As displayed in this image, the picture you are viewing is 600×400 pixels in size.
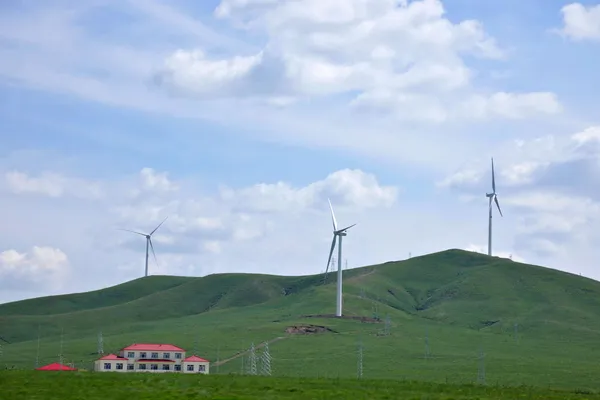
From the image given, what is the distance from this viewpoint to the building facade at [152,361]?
14512 cm

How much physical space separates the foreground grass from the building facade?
73424 millimetres

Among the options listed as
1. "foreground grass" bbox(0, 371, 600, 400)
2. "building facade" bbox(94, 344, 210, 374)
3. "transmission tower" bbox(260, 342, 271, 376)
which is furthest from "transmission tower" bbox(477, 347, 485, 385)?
"foreground grass" bbox(0, 371, 600, 400)

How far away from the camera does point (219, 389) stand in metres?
62.0

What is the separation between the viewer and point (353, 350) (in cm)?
18400

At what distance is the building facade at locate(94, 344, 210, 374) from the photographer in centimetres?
14512

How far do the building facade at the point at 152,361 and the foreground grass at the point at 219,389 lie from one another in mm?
73424

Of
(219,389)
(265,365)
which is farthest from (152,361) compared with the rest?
(219,389)

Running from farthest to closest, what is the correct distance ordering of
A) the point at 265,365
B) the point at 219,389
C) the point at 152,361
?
the point at 265,365
the point at 152,361
the point at 219,389

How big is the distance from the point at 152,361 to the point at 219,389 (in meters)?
89.6

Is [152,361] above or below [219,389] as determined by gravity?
above

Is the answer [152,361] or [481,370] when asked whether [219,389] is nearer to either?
[152,361]

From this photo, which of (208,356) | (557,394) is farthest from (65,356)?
(557,394)

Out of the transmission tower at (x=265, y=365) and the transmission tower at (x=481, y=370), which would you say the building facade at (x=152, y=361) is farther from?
the transmission tower at (x=481, y=370)

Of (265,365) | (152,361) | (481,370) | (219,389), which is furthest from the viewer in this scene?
(265,365)
